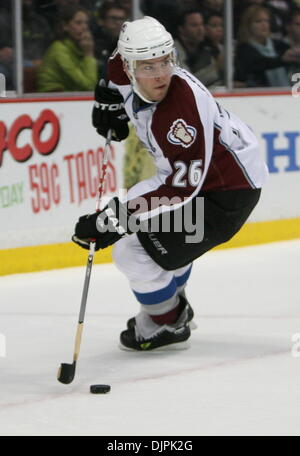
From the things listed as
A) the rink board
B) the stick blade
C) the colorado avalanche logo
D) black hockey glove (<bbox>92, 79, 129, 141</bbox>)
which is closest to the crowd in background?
the rink board

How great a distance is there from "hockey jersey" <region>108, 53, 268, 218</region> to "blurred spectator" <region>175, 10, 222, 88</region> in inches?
107

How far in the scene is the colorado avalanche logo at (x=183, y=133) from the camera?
14.2ft

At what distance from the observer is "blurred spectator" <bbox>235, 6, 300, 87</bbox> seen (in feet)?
25.2

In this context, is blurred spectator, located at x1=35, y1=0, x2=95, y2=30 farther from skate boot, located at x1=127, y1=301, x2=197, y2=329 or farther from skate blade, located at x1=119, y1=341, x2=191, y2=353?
skate blade, located at x1=119, y1=341, x2=191, y2=353

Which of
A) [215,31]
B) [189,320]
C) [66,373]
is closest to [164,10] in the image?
[215,31]

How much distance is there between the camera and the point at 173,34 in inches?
288

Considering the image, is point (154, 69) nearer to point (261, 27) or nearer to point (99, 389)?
point (99, 389)

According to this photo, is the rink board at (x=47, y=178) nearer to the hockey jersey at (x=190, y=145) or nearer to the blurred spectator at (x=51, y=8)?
the blurred spectator at (x=51, y=8)

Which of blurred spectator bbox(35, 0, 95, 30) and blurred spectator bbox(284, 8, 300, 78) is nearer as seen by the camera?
blurred spectator bbox(35, 0, 95, 30)

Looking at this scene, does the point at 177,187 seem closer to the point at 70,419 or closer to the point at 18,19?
the point at 70,419

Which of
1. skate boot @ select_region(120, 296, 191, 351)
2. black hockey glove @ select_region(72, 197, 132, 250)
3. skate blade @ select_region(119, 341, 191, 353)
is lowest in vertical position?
skate blade @ select_region(119, 341, 191, 353)

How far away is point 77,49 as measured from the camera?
22.4ft

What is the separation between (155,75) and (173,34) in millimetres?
3033

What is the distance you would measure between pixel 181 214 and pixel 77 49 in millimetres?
2527
